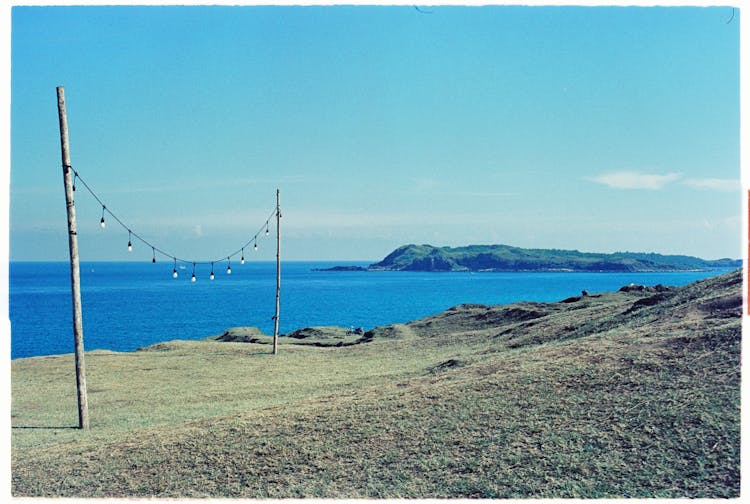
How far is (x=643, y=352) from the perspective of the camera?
12.3m

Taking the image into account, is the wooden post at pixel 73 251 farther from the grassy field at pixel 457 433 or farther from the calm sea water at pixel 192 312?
the calm sea water at pixel 192 312

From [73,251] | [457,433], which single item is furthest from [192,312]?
A: [457,433]

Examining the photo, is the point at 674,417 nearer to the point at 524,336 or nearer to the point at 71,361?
the point at 524,336

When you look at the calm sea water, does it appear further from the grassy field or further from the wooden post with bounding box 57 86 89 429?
the grassy field

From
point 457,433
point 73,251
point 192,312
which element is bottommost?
point 192,312

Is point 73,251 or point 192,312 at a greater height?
point 73,251

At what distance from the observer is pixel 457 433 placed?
32.3ft

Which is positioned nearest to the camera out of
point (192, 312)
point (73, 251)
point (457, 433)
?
point (457, 433)

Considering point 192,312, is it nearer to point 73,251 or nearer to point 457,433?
point 73,251

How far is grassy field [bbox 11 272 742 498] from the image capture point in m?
8.42

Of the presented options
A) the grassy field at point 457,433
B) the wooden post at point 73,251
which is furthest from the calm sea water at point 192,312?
the grassy field at point 457,433

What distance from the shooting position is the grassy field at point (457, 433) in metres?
8.42

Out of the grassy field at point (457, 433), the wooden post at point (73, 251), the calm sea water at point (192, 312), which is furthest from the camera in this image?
the calm sea water at point (192, 312)

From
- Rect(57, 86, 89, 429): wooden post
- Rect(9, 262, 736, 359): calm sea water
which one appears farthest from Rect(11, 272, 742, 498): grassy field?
Rect(9, 262, 736, 359): calm sea water
